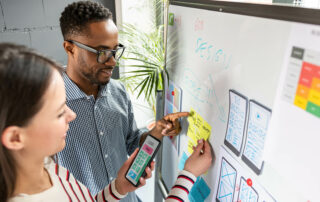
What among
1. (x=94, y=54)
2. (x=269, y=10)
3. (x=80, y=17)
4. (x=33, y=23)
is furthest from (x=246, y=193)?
(x=33, y=23)

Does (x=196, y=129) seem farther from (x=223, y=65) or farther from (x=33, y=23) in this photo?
(x=33, y=23)

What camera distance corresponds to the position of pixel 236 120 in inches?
26.2

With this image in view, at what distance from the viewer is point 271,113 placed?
0.55m

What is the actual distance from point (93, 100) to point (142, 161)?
32cm

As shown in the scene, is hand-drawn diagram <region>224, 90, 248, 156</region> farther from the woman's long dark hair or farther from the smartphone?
the woman's long dark hair

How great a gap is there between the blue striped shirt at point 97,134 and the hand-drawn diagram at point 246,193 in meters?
0.59

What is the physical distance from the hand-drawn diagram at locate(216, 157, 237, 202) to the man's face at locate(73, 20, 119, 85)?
54 cm

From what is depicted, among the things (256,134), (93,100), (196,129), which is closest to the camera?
(256,134)

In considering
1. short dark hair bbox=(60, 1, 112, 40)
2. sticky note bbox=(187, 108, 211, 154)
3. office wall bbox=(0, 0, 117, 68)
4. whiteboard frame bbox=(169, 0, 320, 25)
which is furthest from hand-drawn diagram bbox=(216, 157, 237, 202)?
office wall bbox=(0, 0, 117, 68)

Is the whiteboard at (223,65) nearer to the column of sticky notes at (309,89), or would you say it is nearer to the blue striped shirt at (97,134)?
the column of sticky notes at (309,89)

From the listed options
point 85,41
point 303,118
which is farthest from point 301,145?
point 85,41

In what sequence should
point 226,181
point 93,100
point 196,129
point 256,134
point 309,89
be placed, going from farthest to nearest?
point 93,100
point 196,129
point 226,181
point 256,134
point 309,89

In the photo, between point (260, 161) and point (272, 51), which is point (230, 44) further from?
point (260, 161)

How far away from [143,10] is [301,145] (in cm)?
200
